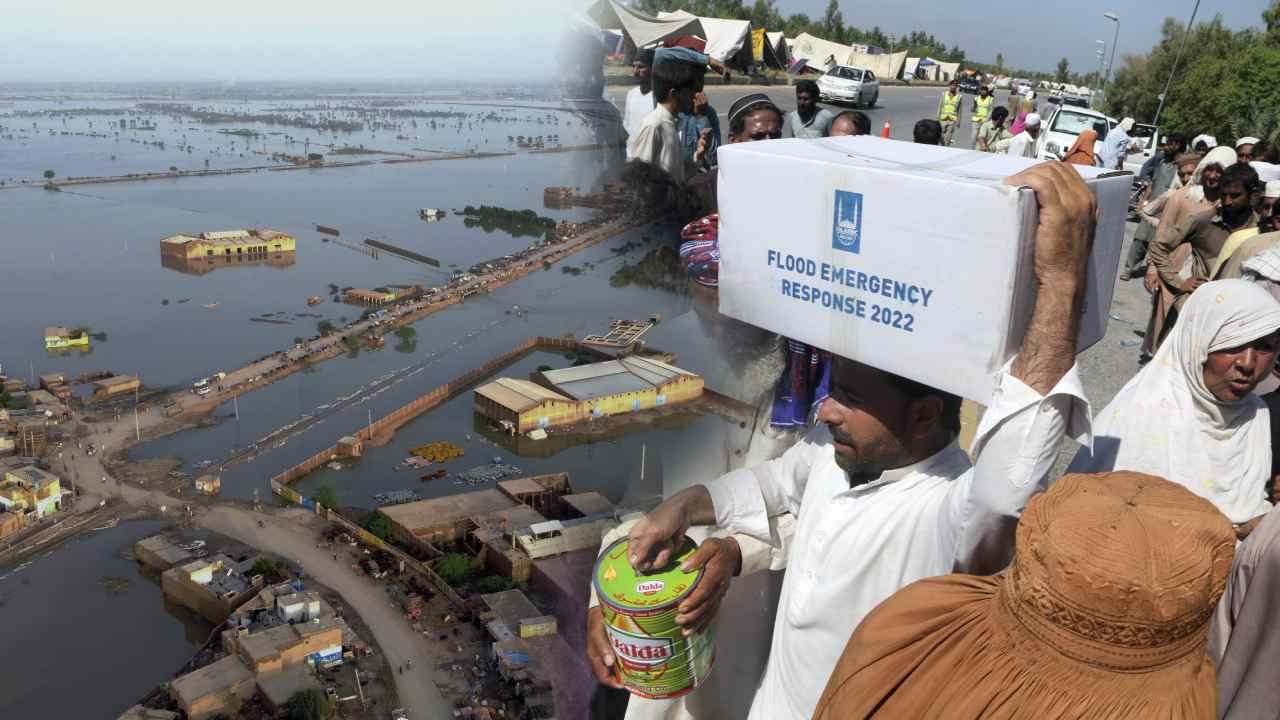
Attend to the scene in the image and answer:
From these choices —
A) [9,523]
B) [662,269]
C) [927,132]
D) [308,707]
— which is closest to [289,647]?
[308,707]

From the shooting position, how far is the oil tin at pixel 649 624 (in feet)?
1.87

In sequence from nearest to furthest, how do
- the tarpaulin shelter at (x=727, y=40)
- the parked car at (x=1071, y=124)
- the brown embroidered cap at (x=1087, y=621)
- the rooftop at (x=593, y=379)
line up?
the brown embroidered cap at (x=1087, y=621) < the tarpaulin shelter at (x=727, y=40) < the parked car at (x=1071, y=124) < the rooftop at (x=593, y=379)

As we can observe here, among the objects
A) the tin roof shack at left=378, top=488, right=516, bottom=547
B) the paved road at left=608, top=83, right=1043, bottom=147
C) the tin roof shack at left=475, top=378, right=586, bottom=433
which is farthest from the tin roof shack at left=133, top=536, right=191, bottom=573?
the paved road at left=608, top=83, right=1043, bottom=147

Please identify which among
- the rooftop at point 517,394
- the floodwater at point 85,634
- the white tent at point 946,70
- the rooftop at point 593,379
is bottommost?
the floodwater at point 85,634

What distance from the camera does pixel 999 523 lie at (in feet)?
1.45

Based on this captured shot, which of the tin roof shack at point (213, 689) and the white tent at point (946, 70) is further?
the white tent at point (946, 70)

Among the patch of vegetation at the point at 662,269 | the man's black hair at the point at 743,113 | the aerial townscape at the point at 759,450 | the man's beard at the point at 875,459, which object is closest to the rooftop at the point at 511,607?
the aerial townscape at the point at 759,450

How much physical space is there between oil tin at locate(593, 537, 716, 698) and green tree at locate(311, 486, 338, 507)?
27.2ft

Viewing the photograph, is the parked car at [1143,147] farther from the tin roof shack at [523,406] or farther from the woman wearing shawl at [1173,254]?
the tin roof shack at [523,406]

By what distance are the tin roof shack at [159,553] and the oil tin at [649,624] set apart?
8148 millimetres

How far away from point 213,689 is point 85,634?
8.06 ft

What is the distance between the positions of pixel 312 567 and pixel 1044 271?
771 centimetres

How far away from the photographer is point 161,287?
16344 millimetres

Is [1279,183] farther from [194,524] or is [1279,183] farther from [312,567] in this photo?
[194,524]
